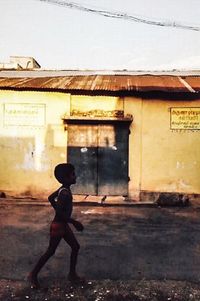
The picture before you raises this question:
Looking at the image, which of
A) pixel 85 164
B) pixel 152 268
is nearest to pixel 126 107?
pixel 85 164

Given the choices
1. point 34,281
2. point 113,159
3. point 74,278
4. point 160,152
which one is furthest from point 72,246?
point 160,152

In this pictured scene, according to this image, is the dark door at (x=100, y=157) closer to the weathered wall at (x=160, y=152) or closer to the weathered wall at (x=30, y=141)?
the weathered wall at (x=160, y=152)

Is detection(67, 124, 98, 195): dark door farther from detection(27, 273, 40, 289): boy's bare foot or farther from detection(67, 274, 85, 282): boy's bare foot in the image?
detection(27, 273, 40, 289): boy's bare foot

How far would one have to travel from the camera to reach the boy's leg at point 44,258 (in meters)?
4.39

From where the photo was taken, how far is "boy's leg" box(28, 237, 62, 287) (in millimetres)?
4395

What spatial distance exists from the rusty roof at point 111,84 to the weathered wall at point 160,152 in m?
0.47

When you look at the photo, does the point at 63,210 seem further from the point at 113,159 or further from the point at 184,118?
the point at 184,118

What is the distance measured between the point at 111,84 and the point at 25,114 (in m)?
2.92

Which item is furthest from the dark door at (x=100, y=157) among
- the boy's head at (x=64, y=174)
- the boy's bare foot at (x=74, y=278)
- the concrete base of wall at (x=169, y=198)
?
the boy's head at (x=64, y=174)

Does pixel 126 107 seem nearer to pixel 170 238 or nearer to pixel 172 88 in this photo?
pixel 172 88

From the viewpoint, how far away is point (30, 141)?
11227 millimetres

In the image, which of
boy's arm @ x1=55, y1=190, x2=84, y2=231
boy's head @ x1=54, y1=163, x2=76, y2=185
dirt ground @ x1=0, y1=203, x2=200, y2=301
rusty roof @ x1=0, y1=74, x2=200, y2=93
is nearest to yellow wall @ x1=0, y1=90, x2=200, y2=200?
rusty roof @ x1=0, y1=74, x2=200, y2=93

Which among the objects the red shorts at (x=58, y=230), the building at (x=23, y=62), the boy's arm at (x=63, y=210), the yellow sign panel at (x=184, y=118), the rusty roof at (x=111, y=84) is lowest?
the red shorts at (x=58, y=230)

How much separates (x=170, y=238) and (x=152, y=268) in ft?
5.81
